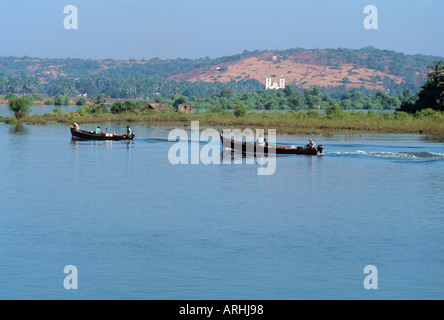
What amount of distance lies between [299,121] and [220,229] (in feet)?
153

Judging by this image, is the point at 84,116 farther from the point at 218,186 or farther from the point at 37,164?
the point at 218,186

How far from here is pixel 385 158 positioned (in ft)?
133

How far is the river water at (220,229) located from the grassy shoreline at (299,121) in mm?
23282

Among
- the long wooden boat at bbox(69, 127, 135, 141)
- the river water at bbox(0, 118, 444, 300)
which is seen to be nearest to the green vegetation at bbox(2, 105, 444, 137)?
the long wooden boat at bbox(69, 127, 135, 141)

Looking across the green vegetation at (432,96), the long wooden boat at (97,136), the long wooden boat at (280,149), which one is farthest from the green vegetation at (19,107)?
the green vegetation at (432,96)

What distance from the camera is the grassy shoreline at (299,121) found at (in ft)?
203

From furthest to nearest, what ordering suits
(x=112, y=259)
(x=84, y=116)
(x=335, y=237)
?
(x=84, y=116) < (x=335, y=237) < (x=112, y=259)

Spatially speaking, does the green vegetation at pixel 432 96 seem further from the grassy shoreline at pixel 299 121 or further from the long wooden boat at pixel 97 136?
the long wooden boat at pixel 97 136

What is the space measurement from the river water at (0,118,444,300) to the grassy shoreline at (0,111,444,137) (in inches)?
917

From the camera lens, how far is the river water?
15422 mm

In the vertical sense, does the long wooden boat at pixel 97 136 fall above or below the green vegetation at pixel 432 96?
below

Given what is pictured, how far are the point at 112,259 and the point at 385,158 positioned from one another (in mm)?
26465

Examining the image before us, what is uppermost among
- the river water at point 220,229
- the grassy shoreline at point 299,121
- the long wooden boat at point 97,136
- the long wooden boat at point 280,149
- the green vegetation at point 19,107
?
the green vegetation at point 19,107
